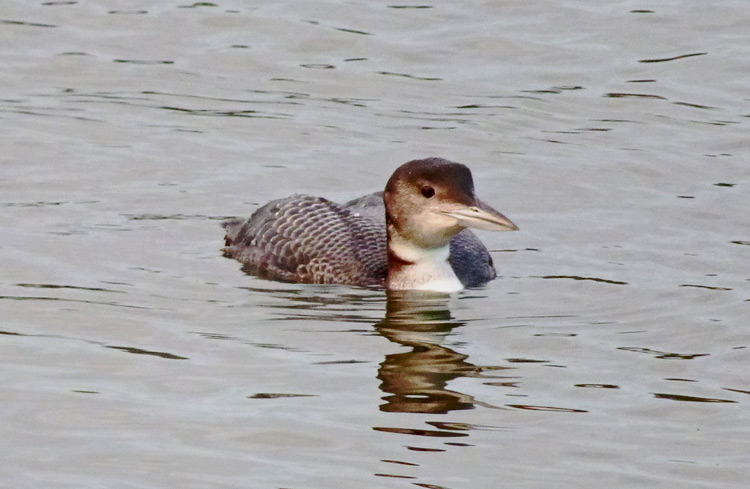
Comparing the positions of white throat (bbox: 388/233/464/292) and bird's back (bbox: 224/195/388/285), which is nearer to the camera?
white throat (bbox: 388/233/464/292)

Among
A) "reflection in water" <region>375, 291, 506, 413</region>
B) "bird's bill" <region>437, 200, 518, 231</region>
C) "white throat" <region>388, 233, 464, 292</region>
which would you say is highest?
"bird's bill" <region>437, 200, 518, 231</region>

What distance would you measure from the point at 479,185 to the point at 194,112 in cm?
267

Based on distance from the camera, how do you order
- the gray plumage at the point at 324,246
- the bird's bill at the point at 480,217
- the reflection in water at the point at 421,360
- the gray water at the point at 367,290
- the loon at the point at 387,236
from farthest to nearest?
the gray plumage at the point at 324,246, the loon at the point at 387,236, the bird's bill at the point at 480,217, the reflection in water at the point at 421,360, the gray water at the point at 367,290

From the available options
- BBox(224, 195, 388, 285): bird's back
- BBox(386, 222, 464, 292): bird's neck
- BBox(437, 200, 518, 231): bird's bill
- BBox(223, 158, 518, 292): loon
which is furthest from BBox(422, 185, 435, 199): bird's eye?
BBox(224, 195, 388, 285): bird's back

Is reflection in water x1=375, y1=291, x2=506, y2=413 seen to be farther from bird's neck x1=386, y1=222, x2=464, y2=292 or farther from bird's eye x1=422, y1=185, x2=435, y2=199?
bird's eye x1=422, y1=185, x2=435, y2=199

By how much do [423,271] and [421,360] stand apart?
154 centimetres

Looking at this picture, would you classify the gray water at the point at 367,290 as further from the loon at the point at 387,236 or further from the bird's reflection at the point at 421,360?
the loon at the point at 387,236

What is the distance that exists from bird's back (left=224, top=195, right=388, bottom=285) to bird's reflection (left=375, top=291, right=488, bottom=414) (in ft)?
1.34

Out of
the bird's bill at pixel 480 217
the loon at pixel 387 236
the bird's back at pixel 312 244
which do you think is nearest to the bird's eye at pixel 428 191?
the loon at pixel 387 236

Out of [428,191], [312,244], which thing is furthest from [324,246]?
[428,191]

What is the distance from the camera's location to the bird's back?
952 centimetres

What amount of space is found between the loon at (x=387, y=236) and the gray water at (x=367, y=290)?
0.18 meters

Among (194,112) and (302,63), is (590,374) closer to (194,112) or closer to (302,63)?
(194,112)

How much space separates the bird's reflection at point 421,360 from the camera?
7.07 m
